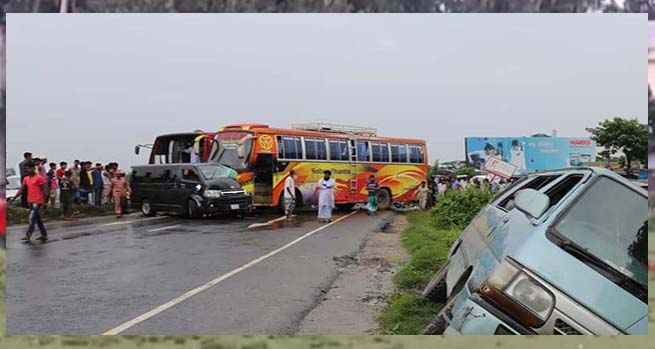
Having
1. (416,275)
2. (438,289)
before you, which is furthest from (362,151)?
(438,289)

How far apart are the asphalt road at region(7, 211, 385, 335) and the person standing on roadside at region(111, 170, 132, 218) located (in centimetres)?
21

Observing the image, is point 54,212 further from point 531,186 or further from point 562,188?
point 562,188

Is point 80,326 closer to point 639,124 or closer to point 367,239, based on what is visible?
point 367,239

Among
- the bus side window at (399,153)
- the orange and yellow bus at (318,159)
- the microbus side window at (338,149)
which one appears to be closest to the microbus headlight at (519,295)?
the orange and yellow bus at (318,159)

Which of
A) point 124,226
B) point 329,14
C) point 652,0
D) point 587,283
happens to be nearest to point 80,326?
point 124,226

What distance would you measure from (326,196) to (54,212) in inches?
→ 108

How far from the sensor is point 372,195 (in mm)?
7277

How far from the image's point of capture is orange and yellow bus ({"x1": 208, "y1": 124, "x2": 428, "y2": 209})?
6438mm

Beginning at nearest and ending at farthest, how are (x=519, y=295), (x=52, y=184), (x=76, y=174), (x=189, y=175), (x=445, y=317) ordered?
1. (x=519, y=295)
2. (x=445, y=317)
3. (x=52, y=184)
4. (x=76, y=174)
5. (x=189, y=175)

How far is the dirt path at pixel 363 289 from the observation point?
5055 mm

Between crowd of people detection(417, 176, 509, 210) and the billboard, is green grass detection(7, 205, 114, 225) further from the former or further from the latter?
the billboard

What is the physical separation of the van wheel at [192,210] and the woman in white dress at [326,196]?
1331 mm

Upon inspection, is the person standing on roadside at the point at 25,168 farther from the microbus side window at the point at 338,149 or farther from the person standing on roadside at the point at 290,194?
the microbus side window at the point at 338,149

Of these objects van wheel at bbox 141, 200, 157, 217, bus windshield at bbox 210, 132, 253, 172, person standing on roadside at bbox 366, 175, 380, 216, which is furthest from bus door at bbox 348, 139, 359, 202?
van wheel at bbox 141, 200, 157, 217
